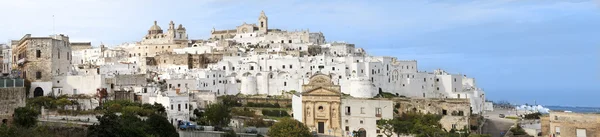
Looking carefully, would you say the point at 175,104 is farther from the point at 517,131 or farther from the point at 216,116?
the point at 517,131

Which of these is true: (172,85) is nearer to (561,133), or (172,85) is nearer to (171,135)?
(171,135)

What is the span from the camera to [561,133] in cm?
3712

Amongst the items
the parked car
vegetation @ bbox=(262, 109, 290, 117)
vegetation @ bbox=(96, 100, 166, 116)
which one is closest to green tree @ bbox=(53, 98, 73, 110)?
vegetation @ bbox=(96, 100, 166, 116)

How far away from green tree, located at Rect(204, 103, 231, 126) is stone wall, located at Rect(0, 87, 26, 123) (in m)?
16.1

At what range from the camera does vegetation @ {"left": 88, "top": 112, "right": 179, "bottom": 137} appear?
25109mm

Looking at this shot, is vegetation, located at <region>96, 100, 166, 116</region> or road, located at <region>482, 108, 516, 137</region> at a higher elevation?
vegetation, located at <region>96, 100, 166, 116</region>

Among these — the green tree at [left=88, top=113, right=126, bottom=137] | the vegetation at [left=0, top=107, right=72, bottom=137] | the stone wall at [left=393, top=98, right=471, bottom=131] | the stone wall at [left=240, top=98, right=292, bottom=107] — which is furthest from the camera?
the stone wall at [left=240, top=98, right=292, bottom=107]

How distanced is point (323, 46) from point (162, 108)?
29035mm

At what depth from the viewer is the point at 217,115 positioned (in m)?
38.5

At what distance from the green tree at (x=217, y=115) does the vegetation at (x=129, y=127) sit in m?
6.93

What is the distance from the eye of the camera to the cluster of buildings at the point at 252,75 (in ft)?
139

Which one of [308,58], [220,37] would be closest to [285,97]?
[308,58]

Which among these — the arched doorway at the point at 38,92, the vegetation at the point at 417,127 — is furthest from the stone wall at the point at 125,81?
the vegetation at the point at 417,127

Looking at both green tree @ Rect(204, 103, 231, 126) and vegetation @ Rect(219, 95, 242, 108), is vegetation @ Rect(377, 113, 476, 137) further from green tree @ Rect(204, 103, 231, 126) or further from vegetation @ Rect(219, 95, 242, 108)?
vegetation @ Rect(219, 95, 242, 108)
